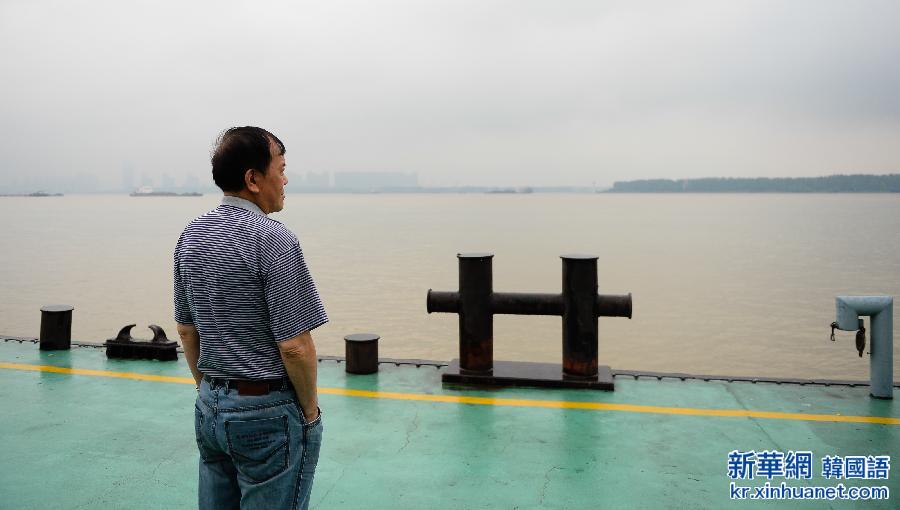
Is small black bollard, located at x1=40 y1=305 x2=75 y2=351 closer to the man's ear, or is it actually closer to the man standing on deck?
the man standing on deck

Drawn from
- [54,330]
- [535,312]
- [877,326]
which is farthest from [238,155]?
[54,330]

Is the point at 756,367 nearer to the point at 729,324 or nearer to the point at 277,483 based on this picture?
the point at 729,324

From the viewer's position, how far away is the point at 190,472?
4.60 meters

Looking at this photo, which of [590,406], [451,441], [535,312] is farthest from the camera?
[535,312]

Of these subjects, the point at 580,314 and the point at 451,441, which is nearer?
the point at 451,441

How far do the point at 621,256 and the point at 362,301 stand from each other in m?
23.9

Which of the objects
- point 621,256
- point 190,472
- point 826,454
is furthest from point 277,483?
point 621,256

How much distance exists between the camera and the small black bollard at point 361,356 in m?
6.95

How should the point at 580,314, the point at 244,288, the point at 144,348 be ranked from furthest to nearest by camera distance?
the point at 144,348 < the point at 580,314 < the point at 244,288

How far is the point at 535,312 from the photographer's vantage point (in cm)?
659

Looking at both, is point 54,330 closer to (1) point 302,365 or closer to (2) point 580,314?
(2) point 580,314

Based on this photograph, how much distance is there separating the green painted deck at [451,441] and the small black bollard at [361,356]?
14 centimetres

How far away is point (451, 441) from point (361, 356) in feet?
6.81

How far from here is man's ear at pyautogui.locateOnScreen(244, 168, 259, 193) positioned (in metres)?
2.39
